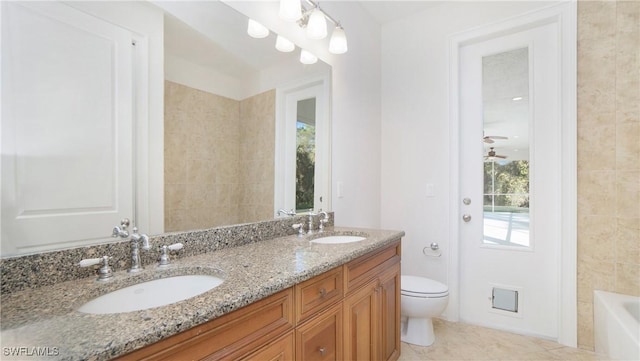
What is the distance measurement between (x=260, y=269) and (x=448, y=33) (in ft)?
8.22

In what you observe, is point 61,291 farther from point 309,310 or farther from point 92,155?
point 309,310

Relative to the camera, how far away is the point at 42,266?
0.82m

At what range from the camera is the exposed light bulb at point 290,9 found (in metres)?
1.59

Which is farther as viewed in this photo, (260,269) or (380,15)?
(380,15)

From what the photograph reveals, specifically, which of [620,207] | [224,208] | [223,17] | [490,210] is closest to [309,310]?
[224,208]

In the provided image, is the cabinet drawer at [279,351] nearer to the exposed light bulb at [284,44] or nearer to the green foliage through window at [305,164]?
the green foliage through window at [305,164]

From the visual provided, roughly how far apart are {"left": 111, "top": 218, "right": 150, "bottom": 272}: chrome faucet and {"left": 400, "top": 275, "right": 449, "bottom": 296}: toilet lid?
1655 mm

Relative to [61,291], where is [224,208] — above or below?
above

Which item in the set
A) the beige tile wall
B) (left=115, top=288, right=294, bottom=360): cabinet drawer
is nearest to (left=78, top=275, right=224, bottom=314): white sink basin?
(left=115, top=288, right=294, bottom=360): cabinet drawer

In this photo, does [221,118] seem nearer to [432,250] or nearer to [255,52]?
[255,52]

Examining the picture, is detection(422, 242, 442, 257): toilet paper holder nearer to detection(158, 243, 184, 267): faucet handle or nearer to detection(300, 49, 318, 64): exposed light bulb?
detection(300, 49, 318, 64): exposed light bulb

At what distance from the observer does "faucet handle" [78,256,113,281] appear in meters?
→ 0.86

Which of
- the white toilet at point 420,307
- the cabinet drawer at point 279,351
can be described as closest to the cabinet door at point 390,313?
the white toilet at point 420,307

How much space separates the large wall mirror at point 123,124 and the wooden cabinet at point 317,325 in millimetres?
553
